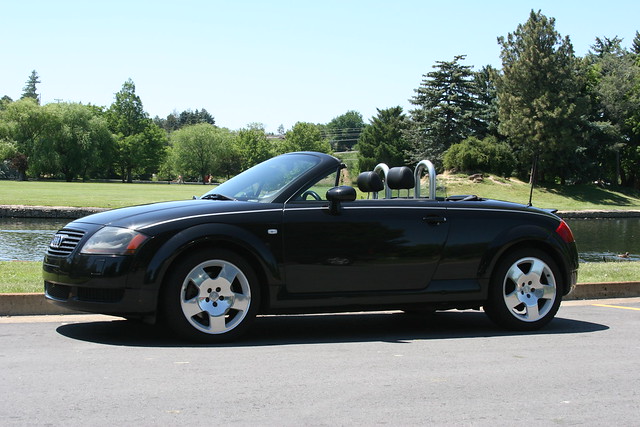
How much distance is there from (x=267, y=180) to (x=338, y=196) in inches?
30.0

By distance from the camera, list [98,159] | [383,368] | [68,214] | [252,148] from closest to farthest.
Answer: [383,368] → [68,214] → [98,159] → [252,148]

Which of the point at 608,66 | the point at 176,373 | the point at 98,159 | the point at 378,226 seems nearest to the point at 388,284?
the point at 378,226

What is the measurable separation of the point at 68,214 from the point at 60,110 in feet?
212

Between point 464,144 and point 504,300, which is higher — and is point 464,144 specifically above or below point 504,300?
above

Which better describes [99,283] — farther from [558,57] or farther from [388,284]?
[558,57]

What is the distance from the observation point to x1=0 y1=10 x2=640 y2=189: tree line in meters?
63.6

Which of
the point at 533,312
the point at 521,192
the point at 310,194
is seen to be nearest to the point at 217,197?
the point at 310,194

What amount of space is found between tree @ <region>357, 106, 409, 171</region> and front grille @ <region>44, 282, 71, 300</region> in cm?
9330

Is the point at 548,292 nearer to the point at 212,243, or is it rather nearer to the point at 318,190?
the point at 318,190

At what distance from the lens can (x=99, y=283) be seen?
18.9ft

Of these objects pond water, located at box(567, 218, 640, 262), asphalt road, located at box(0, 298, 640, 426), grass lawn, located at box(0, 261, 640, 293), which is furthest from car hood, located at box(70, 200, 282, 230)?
pond water, located at box(567, 218, 640, 262)

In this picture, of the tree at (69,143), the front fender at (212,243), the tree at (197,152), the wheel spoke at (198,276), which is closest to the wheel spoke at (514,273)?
the front fender at (212,243)

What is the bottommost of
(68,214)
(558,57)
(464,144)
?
(68,214)

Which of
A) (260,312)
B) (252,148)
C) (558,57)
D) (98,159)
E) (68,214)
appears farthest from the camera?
(252,148)
